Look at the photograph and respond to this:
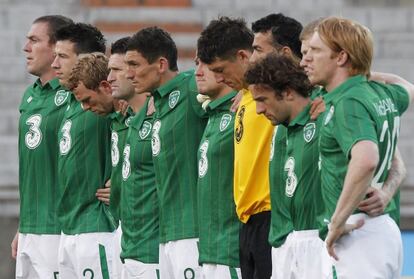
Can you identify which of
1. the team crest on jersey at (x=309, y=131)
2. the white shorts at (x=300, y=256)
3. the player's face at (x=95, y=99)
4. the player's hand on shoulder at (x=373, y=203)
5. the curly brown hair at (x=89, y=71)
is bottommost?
the white shorts at (x=300, y=256)

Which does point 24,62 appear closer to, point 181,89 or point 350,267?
point 181,89

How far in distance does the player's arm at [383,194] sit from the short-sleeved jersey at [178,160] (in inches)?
74.4

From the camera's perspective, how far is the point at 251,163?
875cm

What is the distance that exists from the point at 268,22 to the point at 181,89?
0.90 m

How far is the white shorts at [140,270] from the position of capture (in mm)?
9656

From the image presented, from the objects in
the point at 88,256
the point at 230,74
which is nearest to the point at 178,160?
the point at 230,74

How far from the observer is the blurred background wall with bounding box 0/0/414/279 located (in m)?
17.4

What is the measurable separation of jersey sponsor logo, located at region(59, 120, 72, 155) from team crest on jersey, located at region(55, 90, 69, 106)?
0.32m

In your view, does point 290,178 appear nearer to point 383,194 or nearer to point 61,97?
point 383,194

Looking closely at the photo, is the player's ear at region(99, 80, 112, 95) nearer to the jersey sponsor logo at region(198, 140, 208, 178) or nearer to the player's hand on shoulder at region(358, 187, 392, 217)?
the jersey sponsor logo at region(198, 140, 208, 178)

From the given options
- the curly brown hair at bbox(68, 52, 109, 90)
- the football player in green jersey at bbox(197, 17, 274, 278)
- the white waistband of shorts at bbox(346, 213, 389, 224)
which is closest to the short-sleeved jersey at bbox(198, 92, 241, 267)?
the football player in green jersey at bbox(197, 17, 274, 278)

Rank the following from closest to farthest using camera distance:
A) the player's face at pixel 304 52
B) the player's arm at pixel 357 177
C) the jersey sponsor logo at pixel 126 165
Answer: the player's arm at pixel 357 177, the player's face at pixel 304 52, the jersey sponsor logo at pixel 126 165

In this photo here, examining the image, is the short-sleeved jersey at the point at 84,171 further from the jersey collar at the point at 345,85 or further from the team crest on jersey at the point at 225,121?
the jersey collar at the point at 345,85

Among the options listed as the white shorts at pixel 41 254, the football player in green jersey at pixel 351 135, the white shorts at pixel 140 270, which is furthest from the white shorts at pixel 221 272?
the white shorts at pixel 41 254
